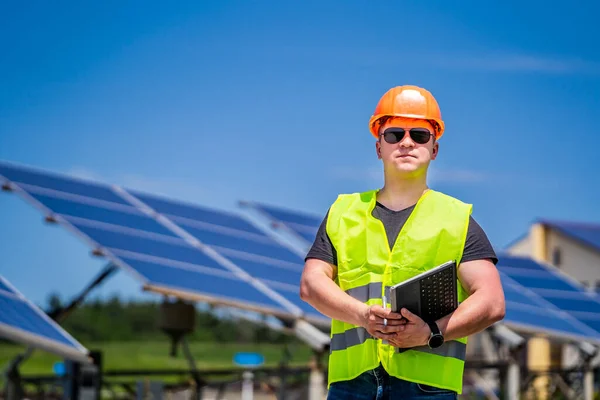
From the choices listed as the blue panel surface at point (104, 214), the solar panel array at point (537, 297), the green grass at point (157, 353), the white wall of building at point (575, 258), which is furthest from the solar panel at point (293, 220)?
the white wall of building at point (575, 258)

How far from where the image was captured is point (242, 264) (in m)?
10.9

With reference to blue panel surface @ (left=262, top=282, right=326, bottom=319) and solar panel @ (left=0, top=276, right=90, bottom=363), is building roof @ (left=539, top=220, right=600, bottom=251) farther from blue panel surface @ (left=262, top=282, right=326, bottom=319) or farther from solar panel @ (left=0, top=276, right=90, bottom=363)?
solar panel @ (left=0, top=276, right=90, bottom=363)

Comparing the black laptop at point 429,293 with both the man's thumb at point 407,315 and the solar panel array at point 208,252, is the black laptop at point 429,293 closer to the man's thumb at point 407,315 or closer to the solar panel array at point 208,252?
the man's thumb at point 407,315

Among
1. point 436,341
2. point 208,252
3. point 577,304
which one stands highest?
point 577,304

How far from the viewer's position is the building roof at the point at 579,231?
2484 cm

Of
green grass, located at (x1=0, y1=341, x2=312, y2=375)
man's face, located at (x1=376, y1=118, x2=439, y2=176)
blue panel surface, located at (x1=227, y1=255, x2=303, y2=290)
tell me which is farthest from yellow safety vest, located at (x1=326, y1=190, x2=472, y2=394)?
green grass, located at (x1=0, y1=341, x2=312, y2=375)

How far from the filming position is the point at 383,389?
3.30 meters

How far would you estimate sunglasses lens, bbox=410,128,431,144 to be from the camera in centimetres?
346

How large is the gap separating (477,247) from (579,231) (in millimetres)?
23012

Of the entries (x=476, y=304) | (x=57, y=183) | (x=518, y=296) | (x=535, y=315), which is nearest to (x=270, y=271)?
(x=57, y=183)

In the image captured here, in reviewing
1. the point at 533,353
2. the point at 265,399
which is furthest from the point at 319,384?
the point at 533,353

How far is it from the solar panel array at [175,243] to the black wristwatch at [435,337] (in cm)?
589

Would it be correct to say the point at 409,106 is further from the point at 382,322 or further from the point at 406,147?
the point at 382,322

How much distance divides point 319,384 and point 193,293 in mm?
1447
